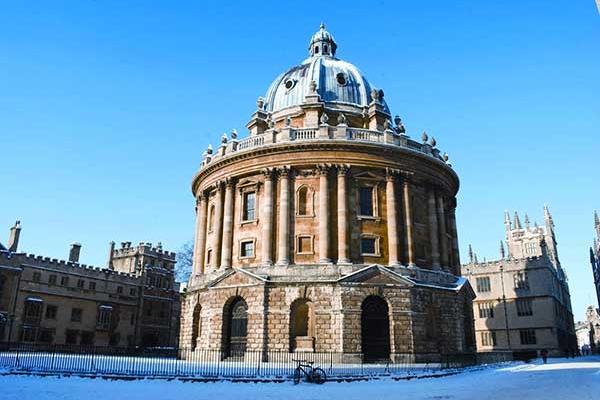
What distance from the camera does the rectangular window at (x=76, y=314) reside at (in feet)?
178

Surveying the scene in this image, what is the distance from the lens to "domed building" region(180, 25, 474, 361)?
3012 centimetres

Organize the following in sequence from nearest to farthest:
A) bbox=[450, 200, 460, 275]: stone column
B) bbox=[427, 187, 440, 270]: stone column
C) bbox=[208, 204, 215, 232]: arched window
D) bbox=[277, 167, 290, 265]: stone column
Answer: bbox=[277, 167, 290, 265]: stone column → bbox=[427, 187, 440, 270]: stone column → bbox=[208, 204, 215, 232]: arched window → bbox=[450, 200, 460, 275]: stone column

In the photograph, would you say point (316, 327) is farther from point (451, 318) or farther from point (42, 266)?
point (42, 266)

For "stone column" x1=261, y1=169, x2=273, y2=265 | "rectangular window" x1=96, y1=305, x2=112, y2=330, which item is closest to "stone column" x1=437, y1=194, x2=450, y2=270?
"stone column" x1=261, y1=169, x2=273, y2=265

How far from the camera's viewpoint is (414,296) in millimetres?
30875

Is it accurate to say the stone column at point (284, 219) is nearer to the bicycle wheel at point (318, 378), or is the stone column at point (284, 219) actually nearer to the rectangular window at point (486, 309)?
the bicycle wheel at point (318, 378)

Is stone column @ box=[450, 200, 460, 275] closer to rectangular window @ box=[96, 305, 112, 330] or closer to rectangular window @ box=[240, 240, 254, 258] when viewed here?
rectangular window @ box=[240, 240, 254, 258]

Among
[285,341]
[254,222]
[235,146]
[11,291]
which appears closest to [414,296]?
[285,341]

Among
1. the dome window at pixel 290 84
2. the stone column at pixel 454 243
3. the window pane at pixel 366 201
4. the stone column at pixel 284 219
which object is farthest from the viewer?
the dome window at pixel 290 84

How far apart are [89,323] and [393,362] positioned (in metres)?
40.1

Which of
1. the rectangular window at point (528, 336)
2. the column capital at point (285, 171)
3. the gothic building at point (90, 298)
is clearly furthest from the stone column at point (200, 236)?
the rectangular window at point (528, 336)

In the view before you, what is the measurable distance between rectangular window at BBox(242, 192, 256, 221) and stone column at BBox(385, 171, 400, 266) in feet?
31.4

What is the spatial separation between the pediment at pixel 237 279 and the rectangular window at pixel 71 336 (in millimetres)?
28694

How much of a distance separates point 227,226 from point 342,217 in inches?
344
